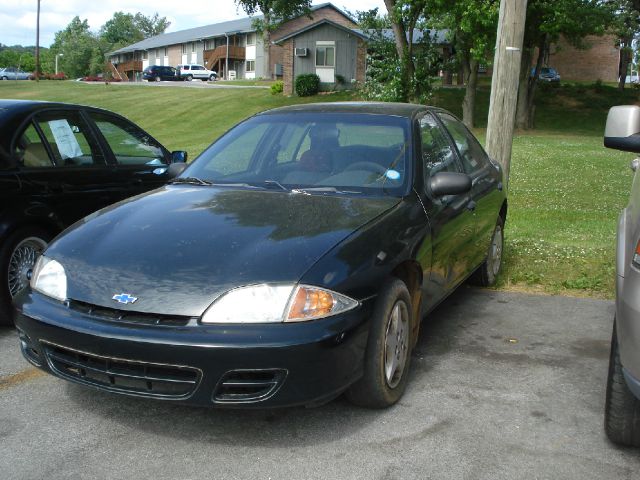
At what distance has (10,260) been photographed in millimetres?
5055

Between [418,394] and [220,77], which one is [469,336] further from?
[220,77]

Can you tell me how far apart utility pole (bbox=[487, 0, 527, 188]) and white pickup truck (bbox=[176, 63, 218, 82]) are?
64.0 meters

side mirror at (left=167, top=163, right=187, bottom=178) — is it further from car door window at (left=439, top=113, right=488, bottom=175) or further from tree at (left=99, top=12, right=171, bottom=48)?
tree at (left=99, top=12, right=171, bottom=48)

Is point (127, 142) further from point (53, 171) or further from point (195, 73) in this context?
point (195, 73)

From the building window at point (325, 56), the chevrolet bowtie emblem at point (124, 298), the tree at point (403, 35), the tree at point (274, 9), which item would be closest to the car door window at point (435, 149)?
the chevrolet bowtie emblem at point (124, 298)

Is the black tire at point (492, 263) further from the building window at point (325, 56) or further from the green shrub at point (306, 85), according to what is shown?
the building window at point (325, 56)

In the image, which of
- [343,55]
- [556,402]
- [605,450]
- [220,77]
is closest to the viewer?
[605,450]

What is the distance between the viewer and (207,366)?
3.17 metres

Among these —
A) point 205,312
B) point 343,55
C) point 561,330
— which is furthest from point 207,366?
point 343,55

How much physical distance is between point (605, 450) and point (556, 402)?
22.5 inches

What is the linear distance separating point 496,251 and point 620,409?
3.38 m

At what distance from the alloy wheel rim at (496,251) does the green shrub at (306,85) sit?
122ft

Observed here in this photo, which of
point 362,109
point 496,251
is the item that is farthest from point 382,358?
point 496,251

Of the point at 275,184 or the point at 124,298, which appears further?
the point at 275,184
